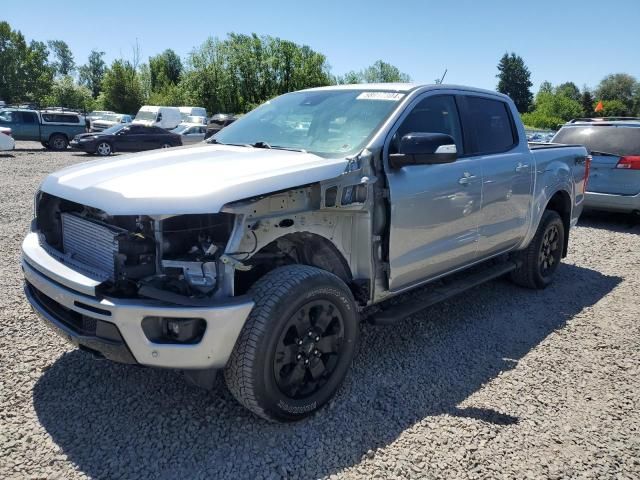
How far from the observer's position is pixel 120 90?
177ft

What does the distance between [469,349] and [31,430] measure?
9.75 ft

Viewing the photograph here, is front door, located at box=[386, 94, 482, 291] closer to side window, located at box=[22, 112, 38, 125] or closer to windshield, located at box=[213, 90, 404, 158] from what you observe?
windshield, located at box=[213, 90, 404, 158]

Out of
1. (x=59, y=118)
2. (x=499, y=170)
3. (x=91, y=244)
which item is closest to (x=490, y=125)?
(x=499, y=170)

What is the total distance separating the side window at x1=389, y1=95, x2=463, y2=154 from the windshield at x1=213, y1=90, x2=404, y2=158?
0.15 metres

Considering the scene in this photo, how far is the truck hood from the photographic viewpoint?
101 inches

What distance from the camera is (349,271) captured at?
3.46m

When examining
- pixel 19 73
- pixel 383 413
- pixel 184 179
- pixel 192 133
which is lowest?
pixel 383 413

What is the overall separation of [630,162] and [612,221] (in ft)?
5.07

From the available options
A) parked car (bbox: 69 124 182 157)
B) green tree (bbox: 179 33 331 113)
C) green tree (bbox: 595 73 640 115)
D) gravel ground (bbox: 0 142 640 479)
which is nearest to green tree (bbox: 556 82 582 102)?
green tree (bbox: 595 73 640 115)

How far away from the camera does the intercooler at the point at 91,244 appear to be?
286cm

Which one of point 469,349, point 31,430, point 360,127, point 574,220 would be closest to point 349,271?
point 360,127

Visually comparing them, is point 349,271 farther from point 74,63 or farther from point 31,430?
point 74,63

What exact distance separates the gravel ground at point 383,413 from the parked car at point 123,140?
18609 millimetres

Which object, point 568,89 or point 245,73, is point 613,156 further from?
point 568,89
